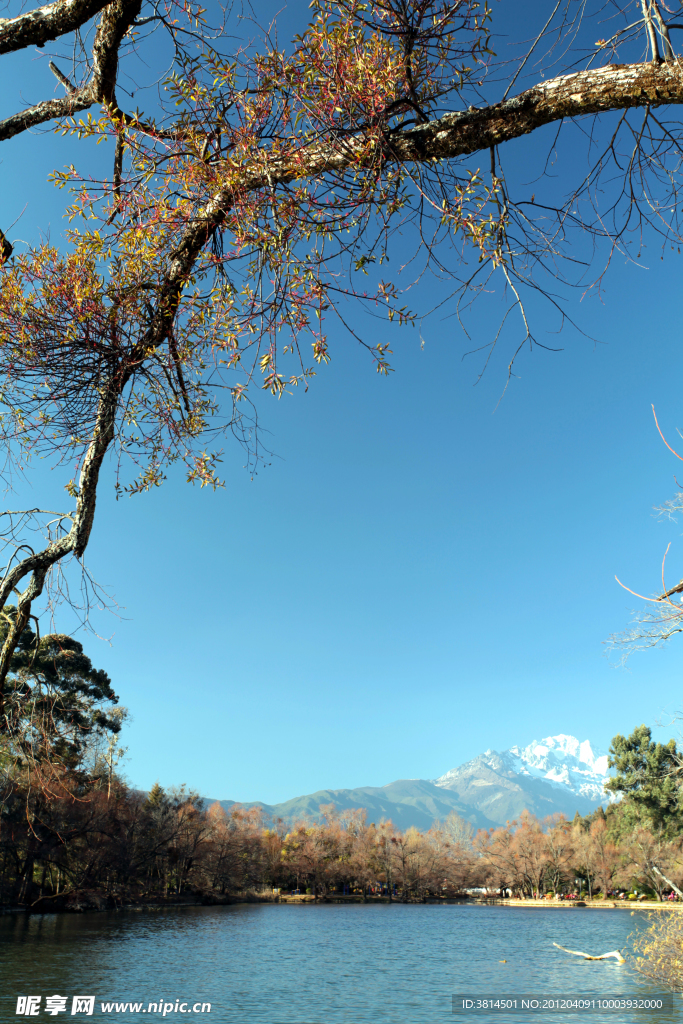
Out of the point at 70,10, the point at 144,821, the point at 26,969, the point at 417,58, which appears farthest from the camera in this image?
the point at 144,821

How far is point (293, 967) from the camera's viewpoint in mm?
24844

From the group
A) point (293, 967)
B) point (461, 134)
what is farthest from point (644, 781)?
point (461, 134)

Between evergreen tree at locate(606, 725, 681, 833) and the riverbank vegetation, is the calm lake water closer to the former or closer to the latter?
the riverbank vegetation

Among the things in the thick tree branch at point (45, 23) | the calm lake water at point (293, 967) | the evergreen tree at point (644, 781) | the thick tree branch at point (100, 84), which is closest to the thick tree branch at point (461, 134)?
the thick tree branch at point (100, 84)

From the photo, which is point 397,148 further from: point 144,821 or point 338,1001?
point 144,821

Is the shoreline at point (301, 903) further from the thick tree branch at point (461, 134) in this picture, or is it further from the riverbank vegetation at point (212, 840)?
the thick tree branch at point (461, 134)

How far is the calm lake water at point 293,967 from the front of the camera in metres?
17.7

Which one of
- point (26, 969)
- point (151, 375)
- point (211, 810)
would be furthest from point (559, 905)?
point (151, 375)

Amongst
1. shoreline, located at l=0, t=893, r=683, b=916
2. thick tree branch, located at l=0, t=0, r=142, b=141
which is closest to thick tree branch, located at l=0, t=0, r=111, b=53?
thick tree branch, located at l=0, t=0, r=142, b=141

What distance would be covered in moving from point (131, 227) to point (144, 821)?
48472 millimetres

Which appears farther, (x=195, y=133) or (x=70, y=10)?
(x=195, y=133)

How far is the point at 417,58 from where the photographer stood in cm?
256

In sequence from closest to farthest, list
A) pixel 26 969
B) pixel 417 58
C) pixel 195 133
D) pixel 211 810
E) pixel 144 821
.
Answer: pixel 195 133
pixel 417 58
pixel 26 969
pixel 144 821
pixel 211 810

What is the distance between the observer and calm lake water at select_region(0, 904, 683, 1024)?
17.7m
